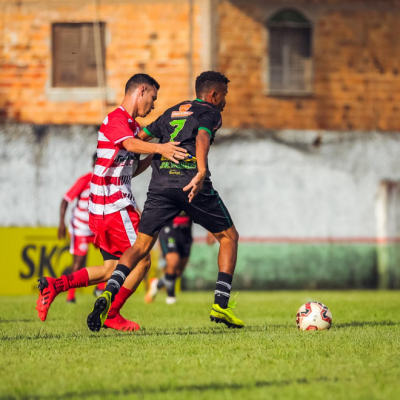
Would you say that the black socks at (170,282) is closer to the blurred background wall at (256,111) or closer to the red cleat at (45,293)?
the red cleat at (45,293)

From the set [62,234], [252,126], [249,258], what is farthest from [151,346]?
[252,126]

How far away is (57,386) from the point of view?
491 cm

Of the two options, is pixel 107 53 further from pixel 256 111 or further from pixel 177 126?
pixel 177 126

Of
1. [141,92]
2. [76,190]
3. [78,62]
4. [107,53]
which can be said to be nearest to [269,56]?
[107,53]

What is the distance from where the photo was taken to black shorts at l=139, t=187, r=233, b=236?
769cm

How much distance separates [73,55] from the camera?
21.3 m

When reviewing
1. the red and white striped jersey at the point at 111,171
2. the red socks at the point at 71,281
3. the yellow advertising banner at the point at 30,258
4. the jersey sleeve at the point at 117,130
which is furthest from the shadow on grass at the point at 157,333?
the yellow advertising banner at the point at 30,258

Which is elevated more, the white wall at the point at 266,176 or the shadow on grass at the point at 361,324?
the white wall at the point at 266,176

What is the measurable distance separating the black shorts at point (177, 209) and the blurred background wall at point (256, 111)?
35.4 feet

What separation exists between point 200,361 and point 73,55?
649 inches

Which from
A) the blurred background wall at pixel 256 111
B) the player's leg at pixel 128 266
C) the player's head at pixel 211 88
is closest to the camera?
the player's leg at pixel 128 266

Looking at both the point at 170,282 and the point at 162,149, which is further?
the point at 170,282

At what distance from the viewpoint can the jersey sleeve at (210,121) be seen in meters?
7.62

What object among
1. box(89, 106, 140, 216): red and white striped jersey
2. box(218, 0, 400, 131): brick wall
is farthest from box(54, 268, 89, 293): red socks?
box(218, 0, 400, 131): brick wall
